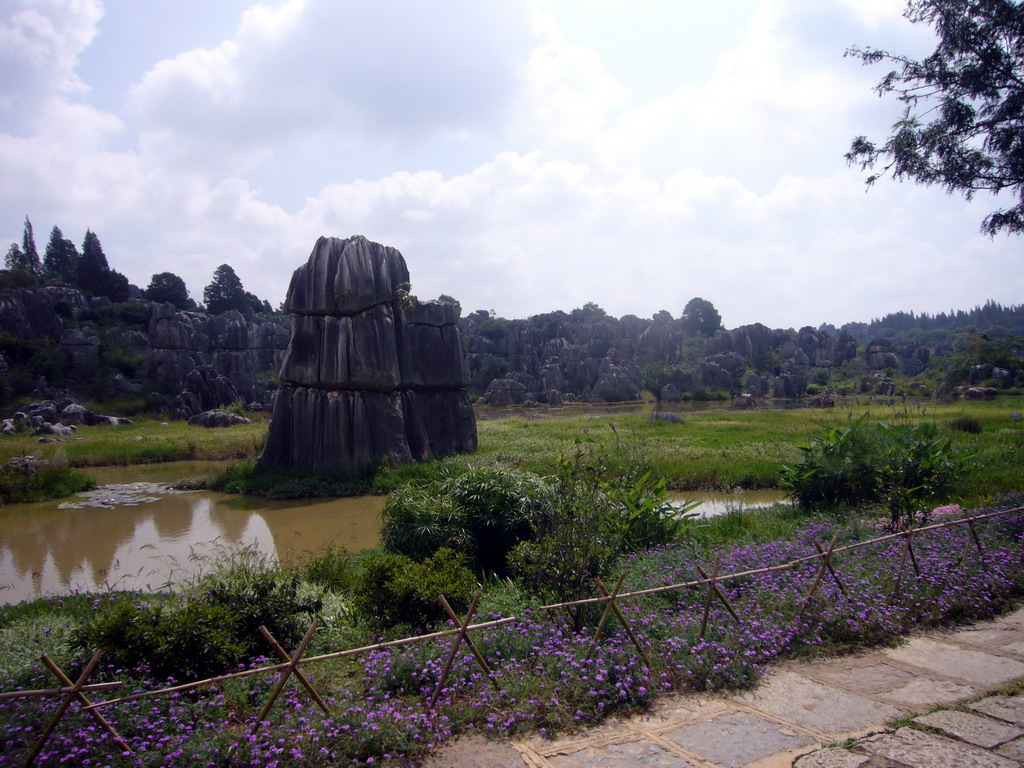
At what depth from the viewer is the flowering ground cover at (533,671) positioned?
3.48m

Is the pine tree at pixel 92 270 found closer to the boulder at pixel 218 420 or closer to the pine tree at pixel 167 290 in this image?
the pine tree at pixel 167 290

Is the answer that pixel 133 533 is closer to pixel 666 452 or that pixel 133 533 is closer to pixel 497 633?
pixel 497 633

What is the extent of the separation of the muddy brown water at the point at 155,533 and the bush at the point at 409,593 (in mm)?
4361

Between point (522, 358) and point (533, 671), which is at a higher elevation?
point (522, 358)

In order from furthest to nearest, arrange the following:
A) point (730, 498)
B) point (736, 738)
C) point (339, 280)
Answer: point (339, 280) → point (730, 498) → point (736, 738)

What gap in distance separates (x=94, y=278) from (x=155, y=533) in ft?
183

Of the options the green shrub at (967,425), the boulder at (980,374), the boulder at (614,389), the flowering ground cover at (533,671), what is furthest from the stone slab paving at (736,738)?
the boulder at (614,389)

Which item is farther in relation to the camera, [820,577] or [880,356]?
[880,356]

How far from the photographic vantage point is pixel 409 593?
5426mm

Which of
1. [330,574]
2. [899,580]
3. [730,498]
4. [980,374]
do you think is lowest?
[730,498]

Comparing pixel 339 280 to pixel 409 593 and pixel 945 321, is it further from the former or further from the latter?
pixel 945 321

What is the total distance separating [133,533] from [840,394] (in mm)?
57874

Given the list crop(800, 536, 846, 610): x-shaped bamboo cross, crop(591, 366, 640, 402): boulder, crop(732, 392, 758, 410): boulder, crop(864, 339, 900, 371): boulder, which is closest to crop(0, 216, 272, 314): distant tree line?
crop(591, 366, 640, 402): boulder

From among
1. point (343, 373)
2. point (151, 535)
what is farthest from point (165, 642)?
point (343, 373)
